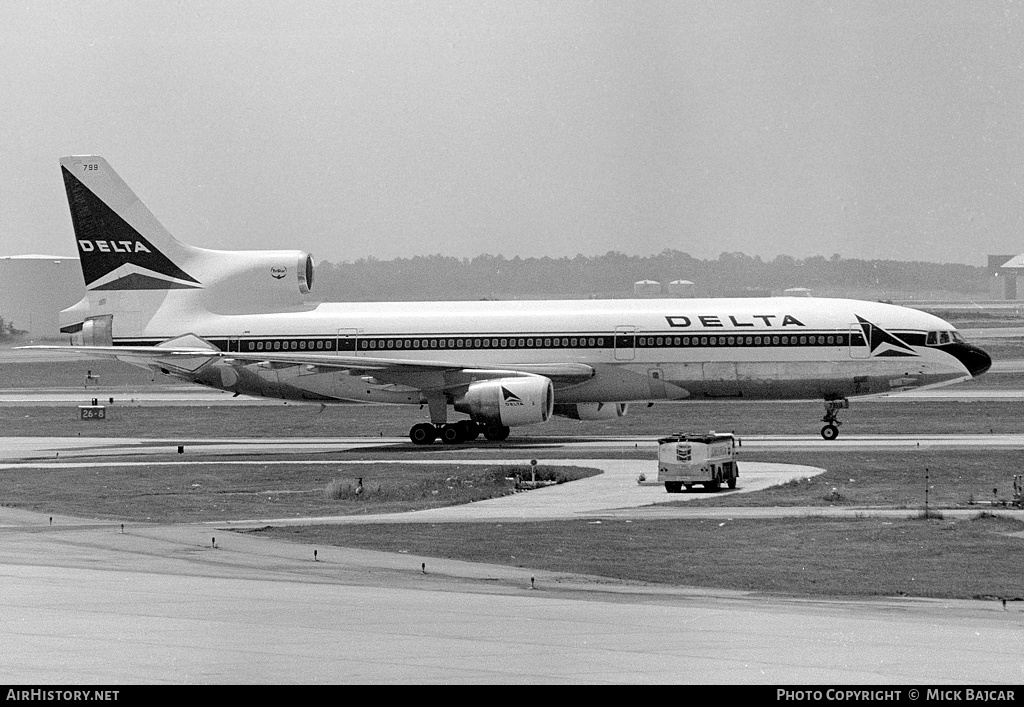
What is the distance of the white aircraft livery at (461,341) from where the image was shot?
50.5 meters

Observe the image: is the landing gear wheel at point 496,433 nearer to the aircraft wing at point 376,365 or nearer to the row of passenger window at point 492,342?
the aircraft wing at point 376,365

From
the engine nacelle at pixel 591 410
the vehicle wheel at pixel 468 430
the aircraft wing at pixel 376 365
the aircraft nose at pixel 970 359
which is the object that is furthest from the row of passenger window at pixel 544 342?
the aircraft nose at pixel 970 359

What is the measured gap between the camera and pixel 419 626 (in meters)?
17.0

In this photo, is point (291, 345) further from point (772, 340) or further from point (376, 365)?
point (772, 340)

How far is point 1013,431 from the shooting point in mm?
52188

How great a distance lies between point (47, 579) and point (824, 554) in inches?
484

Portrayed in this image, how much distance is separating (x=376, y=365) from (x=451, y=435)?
3.58 m

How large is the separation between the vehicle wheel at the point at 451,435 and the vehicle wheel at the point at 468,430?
142mm

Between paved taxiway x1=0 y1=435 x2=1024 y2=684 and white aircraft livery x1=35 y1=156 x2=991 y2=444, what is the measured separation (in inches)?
1023

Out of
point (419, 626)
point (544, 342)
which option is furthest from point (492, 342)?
point (419, 626)

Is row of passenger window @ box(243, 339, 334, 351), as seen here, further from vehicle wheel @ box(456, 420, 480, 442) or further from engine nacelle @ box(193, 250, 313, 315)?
vehicle wheel @ box(456, 420, 480, 442)

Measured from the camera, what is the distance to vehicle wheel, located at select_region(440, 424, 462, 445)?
169ft
